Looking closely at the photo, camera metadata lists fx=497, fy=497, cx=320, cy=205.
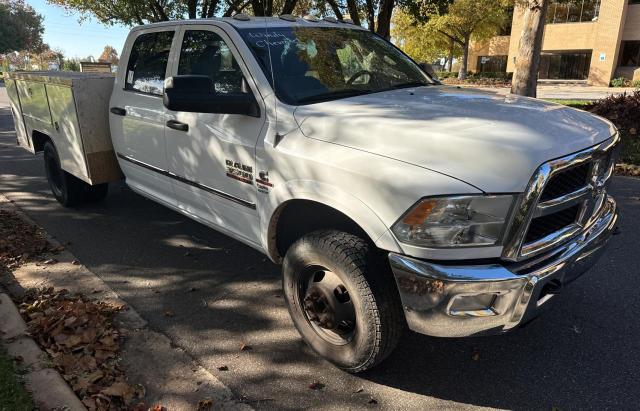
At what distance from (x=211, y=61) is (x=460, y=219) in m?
2.29

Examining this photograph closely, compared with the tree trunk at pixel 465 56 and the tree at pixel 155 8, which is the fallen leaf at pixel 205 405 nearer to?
the tree at pixel 155 8

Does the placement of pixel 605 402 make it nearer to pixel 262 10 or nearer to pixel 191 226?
pixel 191 226

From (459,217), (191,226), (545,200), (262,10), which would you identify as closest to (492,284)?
(459,217)

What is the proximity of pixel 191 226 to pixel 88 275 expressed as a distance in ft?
4.61

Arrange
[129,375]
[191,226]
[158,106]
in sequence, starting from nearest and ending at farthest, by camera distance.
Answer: [129,375] < [158,106] < [191,226]

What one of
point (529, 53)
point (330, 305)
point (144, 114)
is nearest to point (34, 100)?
point (144, 114)

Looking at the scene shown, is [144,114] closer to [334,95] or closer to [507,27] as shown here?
[334,95]

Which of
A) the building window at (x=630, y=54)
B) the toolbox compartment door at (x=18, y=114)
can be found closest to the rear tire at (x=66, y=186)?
the toolbox compartment door at (x=18, y=114)

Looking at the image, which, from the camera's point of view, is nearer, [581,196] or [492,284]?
[492,284]

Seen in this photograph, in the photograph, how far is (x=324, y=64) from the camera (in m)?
3.47

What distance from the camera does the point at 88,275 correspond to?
4.18 metres

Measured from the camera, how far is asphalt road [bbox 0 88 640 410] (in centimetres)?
274

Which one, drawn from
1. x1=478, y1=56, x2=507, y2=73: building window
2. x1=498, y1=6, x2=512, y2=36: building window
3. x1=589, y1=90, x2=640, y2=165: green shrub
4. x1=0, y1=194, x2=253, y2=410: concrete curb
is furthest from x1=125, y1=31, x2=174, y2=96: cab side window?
x1=478, y1=56, x2=507, y2=73: building window

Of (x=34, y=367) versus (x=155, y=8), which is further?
(x=155, y=8)
